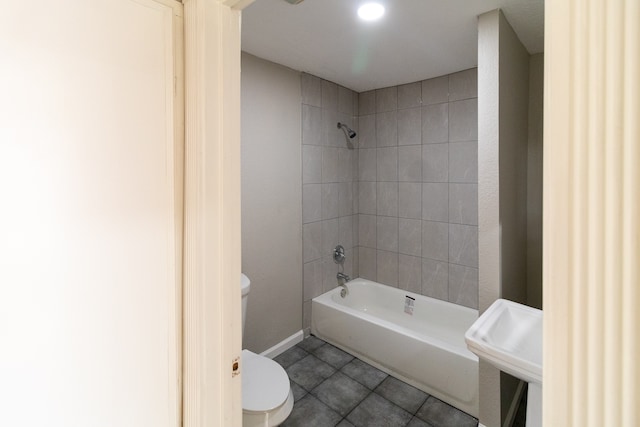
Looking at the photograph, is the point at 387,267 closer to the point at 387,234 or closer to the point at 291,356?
the point at 387,234

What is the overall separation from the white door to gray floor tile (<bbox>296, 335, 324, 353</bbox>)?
6.26 ft

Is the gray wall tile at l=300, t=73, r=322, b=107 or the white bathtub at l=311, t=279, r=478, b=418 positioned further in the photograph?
the gray wall tile at l=300, t=73, r=322, b=107

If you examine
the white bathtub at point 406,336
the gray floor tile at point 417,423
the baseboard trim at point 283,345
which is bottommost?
the gray floor tile at point 417,423

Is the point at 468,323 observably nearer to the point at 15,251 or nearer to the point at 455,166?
the point at 455,166

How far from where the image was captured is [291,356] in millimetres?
2646

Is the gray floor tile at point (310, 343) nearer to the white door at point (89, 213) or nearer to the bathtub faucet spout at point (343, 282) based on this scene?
the bathtub faucet spout at point (343, 282)

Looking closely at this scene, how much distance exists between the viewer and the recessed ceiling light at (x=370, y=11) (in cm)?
169

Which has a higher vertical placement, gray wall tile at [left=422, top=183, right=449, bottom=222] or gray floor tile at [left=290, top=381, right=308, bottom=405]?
gray wall tile at [left=422, top=183, right=449, bottom=222]

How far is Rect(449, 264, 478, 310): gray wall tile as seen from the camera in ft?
8.89

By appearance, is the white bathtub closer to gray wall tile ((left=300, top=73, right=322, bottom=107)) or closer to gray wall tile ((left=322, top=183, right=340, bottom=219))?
gray wall tile ((left=322, top=183, right=340, bottom=219))

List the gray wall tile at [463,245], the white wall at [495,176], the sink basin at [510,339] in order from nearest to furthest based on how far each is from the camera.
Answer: the sink basin at [510,339] < the white wall at [495,176] < the gray wall tile at [463,245]

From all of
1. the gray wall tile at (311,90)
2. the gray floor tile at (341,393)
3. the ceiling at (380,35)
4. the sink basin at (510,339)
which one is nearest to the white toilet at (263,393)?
the gray floor tile at (341,393)

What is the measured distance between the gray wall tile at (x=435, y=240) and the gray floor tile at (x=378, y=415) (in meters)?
1.31

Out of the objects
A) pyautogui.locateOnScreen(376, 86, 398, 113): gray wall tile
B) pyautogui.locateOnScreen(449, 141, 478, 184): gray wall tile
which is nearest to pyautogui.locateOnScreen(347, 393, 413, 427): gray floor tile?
pyautogui.locateOnScreen(449, 141, 478, 184): gray wall tile
